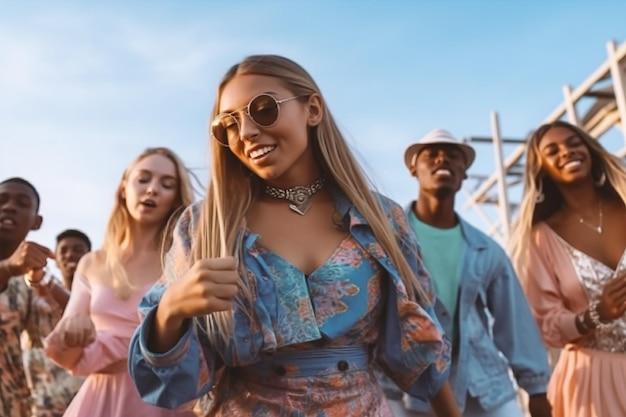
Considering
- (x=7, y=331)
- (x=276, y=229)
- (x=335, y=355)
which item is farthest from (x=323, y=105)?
(x=7, y=331)

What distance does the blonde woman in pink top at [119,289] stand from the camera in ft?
8.96

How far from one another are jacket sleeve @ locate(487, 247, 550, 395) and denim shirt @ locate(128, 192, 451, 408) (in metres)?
1.61

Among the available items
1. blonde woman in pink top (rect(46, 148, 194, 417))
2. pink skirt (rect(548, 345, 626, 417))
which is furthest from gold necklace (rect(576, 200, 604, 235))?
blonde woman in pink top (rect(46, 148, 194, 417))

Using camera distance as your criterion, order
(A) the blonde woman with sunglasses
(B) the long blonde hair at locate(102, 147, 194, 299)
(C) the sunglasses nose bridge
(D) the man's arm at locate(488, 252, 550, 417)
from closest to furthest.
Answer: (A) the blonde woman with sunglasses → (C) the sunglasses nose bridge → (B) the long blonde hair at locate(102, 147, 194, 299) → (D) the man's arm at locate(488, 252, 550, 417)

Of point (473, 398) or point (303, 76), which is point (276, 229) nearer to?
point (303, 76)

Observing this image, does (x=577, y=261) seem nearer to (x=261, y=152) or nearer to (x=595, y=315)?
(x=595, y=315)

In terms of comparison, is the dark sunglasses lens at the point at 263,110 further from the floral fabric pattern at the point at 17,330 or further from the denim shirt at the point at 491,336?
the floral fabric pattern at the point at 17,330

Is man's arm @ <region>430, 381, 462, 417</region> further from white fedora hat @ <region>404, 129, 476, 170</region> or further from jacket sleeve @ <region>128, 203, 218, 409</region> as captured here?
white fedora hat @ <region>404, 129, 476, 170</region>

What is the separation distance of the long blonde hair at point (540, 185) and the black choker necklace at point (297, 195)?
6.43 ft

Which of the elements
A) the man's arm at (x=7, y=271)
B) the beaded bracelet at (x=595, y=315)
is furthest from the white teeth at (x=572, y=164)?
the man's arm at (x=7, y=271)

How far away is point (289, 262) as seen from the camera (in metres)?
1.79

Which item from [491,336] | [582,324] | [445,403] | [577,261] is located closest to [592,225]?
[577,261]

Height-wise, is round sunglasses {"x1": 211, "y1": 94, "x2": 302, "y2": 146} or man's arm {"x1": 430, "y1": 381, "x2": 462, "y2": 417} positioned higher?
round sunglasses {"x1": 211, "y1": 94, "x2": 302, "y2": 146}

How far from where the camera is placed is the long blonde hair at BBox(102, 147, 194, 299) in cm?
302
